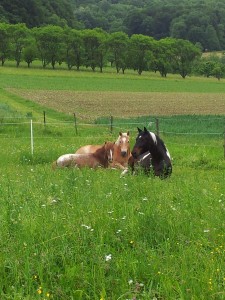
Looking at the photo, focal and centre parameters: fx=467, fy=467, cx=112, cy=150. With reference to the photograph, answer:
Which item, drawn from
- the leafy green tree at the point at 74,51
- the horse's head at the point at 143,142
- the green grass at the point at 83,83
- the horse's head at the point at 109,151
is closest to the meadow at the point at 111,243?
the horse's head at the point at 143,142

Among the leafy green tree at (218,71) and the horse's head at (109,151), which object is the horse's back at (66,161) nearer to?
the horse's head at (109,151)

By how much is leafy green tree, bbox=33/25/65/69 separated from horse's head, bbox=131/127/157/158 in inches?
4071

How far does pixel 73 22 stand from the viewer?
177 meters

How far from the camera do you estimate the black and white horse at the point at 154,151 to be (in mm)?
12188

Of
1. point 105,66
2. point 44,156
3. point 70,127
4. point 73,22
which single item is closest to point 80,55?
point 105,66

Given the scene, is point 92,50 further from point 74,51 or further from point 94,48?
point 74,51

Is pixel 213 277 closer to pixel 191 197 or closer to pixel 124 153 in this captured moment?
pixel 191 197

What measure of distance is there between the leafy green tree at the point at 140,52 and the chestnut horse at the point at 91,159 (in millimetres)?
107908

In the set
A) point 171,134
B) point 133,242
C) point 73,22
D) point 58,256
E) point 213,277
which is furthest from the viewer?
point 73,22

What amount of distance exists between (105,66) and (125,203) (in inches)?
4678

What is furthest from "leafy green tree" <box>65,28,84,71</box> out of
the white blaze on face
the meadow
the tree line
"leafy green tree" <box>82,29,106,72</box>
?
the meadow

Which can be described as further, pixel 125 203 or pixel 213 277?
pixel 125 203

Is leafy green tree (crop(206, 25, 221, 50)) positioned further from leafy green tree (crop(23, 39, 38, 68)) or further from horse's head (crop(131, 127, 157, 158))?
horse's head (crop(131, 127, 157, 158))

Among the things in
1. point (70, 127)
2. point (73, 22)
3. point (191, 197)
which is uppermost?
point (73, 22)
